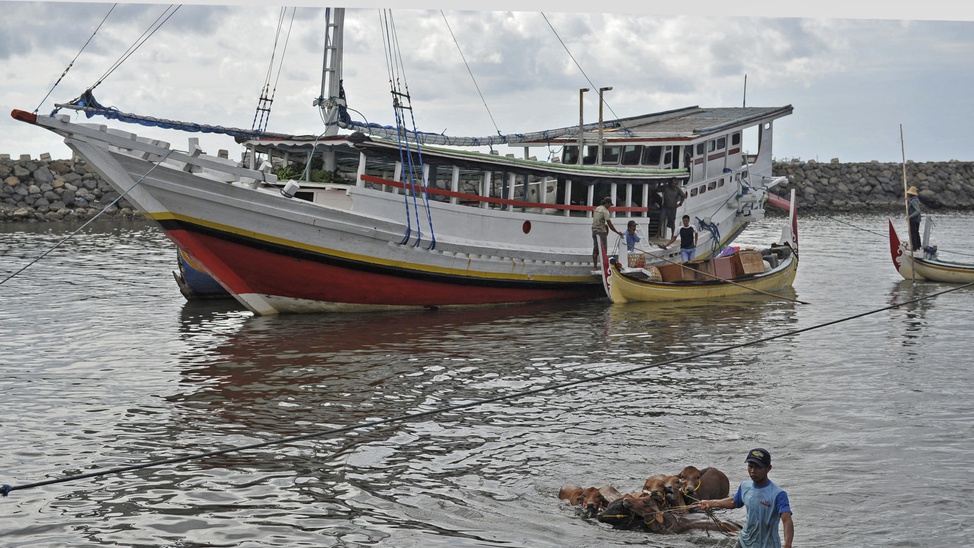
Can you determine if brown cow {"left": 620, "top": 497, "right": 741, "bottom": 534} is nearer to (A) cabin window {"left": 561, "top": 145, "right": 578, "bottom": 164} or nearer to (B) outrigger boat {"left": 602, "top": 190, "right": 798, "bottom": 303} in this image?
(B) outrigger boat {"left": 602, "top": 190, "right": 798, "bottom": 303}

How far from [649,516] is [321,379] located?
699cm

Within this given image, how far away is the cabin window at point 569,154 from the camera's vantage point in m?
26.9

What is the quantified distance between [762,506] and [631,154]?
756 inches

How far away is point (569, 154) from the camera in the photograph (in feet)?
88.6

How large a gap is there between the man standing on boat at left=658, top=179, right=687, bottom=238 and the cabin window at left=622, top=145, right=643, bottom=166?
1.42 metres

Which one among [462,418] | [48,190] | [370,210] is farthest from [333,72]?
[48,190]

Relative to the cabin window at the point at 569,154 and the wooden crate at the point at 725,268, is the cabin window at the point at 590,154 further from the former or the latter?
the wooden crate at the point at 725,268

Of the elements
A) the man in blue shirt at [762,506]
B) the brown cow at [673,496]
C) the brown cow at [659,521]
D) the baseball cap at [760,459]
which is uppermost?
the baseball cap at [760,459]

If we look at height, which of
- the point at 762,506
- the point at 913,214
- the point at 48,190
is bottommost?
→ the point at 762,506

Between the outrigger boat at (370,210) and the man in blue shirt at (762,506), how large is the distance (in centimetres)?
1236

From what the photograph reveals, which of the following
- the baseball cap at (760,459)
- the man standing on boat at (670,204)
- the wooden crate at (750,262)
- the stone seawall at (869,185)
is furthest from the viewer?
the stone seawall at (869,185)

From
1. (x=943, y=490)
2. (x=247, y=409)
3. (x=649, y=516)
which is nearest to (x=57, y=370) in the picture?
(x=247, y=409)

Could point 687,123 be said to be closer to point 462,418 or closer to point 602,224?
point 602,224

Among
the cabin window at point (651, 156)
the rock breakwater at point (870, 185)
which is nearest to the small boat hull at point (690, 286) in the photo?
the cabin window at point (651, 156)
